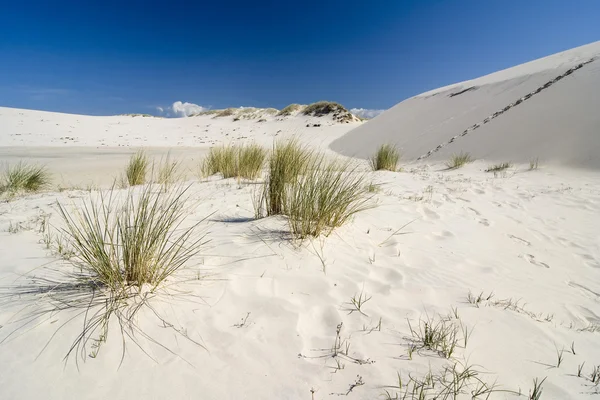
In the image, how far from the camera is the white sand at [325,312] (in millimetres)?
974

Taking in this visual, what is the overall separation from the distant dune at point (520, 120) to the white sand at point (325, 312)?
382 centimetres

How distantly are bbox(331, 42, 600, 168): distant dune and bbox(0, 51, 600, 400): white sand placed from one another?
12.5 feet

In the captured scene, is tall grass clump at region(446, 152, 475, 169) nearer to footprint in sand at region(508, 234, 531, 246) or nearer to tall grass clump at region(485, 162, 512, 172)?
tall grass clump at region(485, 162, 512, 172)

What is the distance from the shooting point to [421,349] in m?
1.12

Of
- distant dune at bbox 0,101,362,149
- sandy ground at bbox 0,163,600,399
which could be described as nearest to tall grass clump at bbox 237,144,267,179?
sandy ground at bbox 0,163,600,399

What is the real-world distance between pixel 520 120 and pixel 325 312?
26.7 ft

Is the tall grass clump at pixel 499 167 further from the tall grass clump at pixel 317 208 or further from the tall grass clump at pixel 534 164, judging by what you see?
the tall grass clump at pixel 317 208

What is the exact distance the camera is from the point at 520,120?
698cm

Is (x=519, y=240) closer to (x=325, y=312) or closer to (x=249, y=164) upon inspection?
(x=325, y=312)

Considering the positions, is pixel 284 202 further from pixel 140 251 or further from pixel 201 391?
pixel 201 391

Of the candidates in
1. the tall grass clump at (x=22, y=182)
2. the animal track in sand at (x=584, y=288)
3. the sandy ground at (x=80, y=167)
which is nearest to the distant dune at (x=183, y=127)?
the sandy ground at (x=80, y=167)

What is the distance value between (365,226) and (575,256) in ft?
5.24

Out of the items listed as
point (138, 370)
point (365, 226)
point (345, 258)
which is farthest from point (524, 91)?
point (138, 370)

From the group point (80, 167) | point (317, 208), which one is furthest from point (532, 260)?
point (80, 167)
